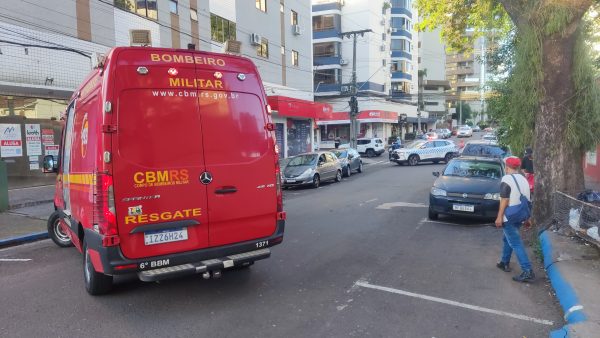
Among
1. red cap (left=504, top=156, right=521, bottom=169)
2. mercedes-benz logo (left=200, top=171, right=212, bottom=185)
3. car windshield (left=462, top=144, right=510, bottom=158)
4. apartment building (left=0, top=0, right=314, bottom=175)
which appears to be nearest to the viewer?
mercedes-benz logo (left=200, top=171, right=212, bottom=185)

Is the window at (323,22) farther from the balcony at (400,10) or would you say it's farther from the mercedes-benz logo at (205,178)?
the mercedes-benz logo at (205,178)

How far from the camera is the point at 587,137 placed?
8008 mm

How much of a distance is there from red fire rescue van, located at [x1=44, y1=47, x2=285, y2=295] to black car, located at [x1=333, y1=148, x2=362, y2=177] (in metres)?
16.2

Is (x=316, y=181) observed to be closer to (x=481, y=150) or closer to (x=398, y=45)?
(x=481, y=150)

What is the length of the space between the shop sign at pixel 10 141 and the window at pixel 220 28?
36.6ft

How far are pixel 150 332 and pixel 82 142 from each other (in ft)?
7.96

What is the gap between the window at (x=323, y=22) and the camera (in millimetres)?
55062

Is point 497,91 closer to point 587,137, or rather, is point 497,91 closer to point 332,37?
point 587,137

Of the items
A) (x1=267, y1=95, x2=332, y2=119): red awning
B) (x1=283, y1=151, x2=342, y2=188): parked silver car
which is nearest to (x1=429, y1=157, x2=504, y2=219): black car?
(x1=283, y1=151, x2=342, y2=188): parked silver car

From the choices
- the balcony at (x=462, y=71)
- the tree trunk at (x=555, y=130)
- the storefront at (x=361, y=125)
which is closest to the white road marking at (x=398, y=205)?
the tree trunk at (x=555, y=130)

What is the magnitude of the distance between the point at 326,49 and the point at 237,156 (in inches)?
2093

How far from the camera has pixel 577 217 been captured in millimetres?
6938

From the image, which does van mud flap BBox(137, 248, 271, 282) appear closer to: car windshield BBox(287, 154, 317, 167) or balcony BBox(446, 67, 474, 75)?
car windshield BBox(287, 154, 317, 167)

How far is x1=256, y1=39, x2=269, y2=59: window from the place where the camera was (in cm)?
2748
